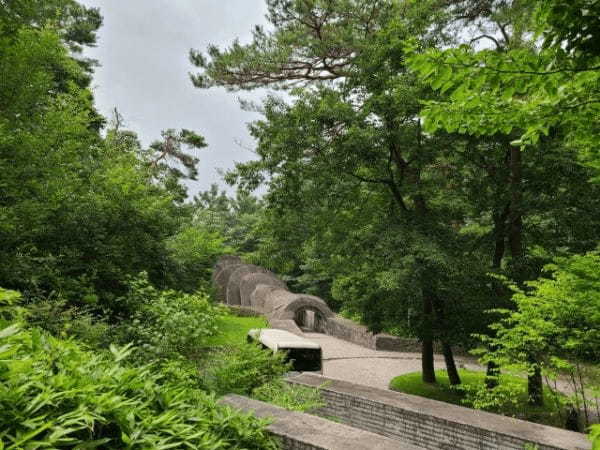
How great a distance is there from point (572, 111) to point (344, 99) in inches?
259

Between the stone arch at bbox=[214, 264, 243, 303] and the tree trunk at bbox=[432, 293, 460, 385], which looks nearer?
the tree trunk at bbox=[432, 293, 460, 385]

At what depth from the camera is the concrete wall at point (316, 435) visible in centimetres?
330

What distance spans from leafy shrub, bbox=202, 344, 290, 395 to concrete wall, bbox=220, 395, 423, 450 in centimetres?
119

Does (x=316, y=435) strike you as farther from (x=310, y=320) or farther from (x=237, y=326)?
(x=310, y=320)

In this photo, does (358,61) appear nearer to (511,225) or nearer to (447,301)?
(511,225)

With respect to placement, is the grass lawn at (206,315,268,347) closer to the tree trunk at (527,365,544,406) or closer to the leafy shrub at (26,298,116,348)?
the leafy shrub at (26,298,116,348)

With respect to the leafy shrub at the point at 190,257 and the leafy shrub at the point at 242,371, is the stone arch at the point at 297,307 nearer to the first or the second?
the leafy shrub at the point at 190,257

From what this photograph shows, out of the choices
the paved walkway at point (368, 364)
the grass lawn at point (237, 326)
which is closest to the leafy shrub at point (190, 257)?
the grass lawn at point (237, 326)

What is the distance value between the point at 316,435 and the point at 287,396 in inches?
66.2

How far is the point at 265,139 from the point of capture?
377 inches

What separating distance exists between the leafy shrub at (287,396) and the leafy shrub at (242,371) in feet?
0.45

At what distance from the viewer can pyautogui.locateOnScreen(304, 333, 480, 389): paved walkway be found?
11.4 m

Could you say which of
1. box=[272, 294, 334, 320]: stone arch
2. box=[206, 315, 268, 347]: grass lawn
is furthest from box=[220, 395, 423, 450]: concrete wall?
box=[272, 294, 334, 320]: stone arch

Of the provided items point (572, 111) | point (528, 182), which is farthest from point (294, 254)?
point (572, 111)
